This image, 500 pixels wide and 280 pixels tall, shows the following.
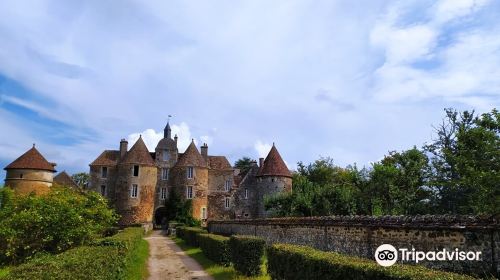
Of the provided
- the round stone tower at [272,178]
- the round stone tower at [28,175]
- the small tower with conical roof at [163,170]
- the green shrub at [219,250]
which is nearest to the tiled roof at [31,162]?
the round stone tower at [28,175]

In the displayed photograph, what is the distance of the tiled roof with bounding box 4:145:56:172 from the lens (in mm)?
41625

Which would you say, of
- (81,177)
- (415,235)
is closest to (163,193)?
(81,177)

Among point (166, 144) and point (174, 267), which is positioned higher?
point (166, 144)

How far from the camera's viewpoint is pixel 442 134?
39406 mm

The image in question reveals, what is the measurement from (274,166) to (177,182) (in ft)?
40.9

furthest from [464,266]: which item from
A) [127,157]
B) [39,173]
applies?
[127,157]

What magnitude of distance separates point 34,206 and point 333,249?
45.2ft

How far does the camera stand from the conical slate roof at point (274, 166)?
50.2 metres

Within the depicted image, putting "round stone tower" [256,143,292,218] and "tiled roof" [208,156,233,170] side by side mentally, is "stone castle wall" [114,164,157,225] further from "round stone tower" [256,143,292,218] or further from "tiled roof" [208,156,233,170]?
"round stone tower" [256,143,292,218]

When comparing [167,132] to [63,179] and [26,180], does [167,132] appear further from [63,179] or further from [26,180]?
[26,180]

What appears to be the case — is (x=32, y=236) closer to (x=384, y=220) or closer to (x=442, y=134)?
(x=384, y=220)

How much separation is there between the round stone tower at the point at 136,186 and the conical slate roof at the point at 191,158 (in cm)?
370

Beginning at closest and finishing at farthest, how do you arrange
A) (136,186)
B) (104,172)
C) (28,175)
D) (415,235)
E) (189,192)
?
(415,235)
(28,175)
(136,186)
(189,192)
(104,172)

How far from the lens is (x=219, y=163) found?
55562mm
